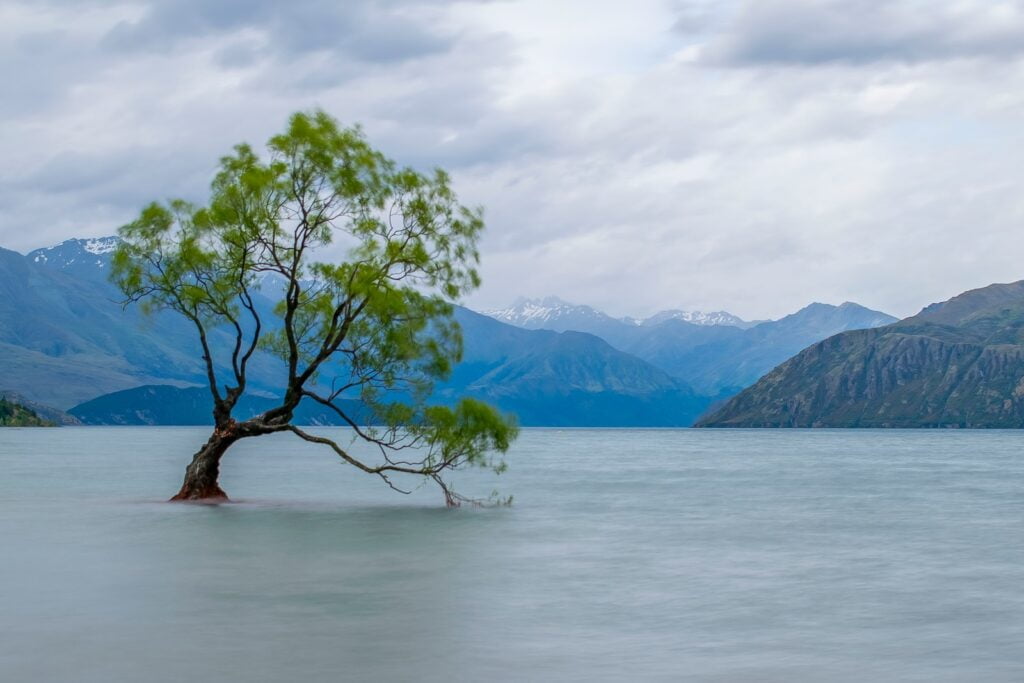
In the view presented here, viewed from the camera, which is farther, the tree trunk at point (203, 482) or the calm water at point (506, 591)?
the tree trunk at point (203, 482)

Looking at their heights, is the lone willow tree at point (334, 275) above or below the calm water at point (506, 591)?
above

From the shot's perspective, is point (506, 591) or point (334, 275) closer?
point (506, 591)

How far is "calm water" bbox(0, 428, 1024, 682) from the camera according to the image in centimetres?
1848

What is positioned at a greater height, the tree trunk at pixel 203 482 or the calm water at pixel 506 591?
the tree trunk at pixel 203 482

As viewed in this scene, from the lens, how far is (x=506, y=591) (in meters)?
26.8

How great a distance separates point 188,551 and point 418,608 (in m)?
12.5

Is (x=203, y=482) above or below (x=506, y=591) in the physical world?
above

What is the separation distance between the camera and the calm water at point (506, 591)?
1848 cm

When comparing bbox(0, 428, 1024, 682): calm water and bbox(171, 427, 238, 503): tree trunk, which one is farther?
bbox(171, 427, 238, 503): tree trunk

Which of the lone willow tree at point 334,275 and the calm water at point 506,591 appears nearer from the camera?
the calm water at point 506,591

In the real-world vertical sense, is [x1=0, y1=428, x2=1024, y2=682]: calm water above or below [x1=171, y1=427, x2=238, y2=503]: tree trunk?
below

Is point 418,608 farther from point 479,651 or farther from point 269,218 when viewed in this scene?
point 269,218

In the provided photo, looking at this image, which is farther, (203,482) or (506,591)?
(203,482)

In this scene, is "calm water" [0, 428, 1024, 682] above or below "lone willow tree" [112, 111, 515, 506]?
below
